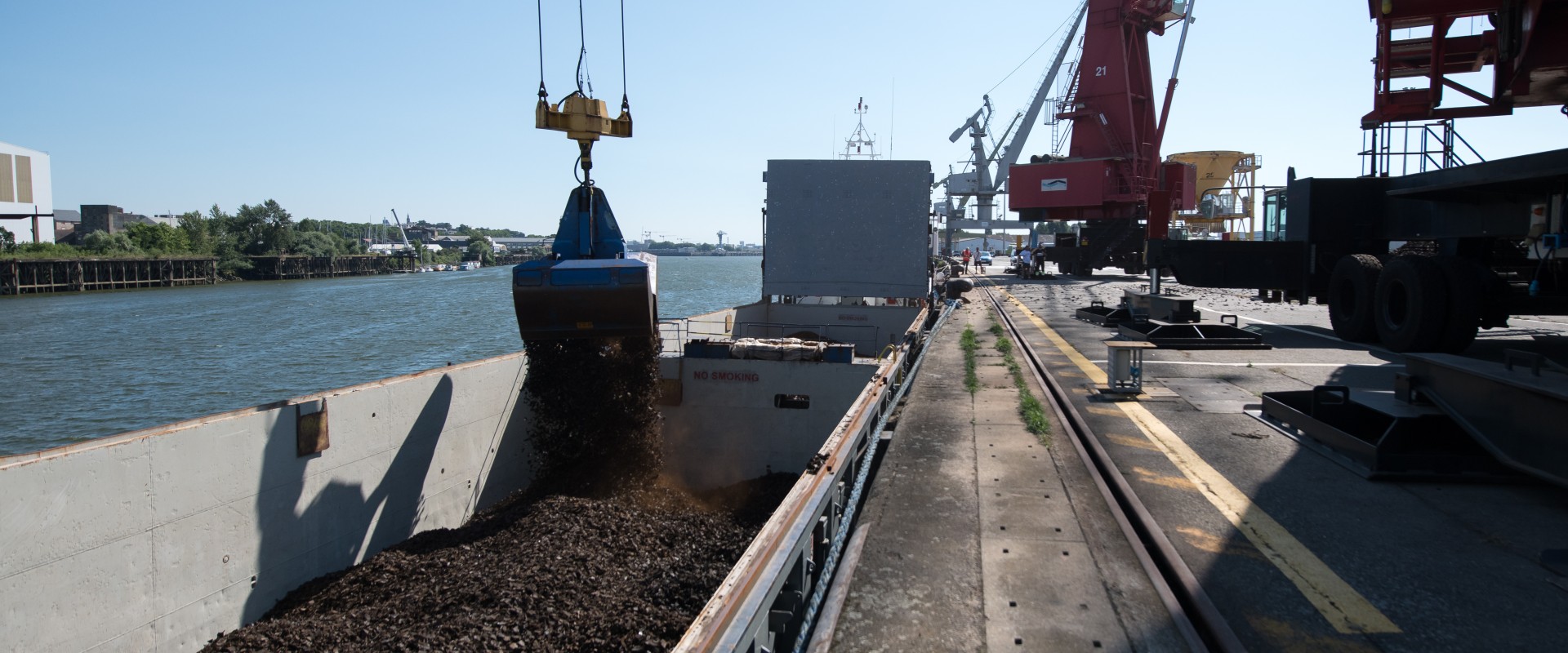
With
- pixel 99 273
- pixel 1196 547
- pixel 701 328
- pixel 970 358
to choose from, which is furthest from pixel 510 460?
pixel 99 273

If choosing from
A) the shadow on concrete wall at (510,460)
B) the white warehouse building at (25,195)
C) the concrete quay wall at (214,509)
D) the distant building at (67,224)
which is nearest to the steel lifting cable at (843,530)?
the concrete quay wall at (214,509)

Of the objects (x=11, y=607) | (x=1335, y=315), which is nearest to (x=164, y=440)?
(x=11, y=607)

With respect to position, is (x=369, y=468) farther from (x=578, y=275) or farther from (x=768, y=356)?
(x=768, y=356)

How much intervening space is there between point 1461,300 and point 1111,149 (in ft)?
89.0

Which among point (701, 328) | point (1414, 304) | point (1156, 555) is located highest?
point (1414, 304)

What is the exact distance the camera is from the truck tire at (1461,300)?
1046 cm

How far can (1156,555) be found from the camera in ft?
14.8

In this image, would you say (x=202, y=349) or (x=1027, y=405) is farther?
(x=202, y=349)

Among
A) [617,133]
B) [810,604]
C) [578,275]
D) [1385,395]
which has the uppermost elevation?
[617,133]

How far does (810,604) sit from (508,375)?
30.1ft

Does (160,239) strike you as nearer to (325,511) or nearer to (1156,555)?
(325,511)

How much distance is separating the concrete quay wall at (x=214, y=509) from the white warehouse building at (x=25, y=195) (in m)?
90.9

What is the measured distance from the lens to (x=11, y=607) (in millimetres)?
6086

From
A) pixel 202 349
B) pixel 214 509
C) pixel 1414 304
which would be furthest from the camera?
pixel 202 349
